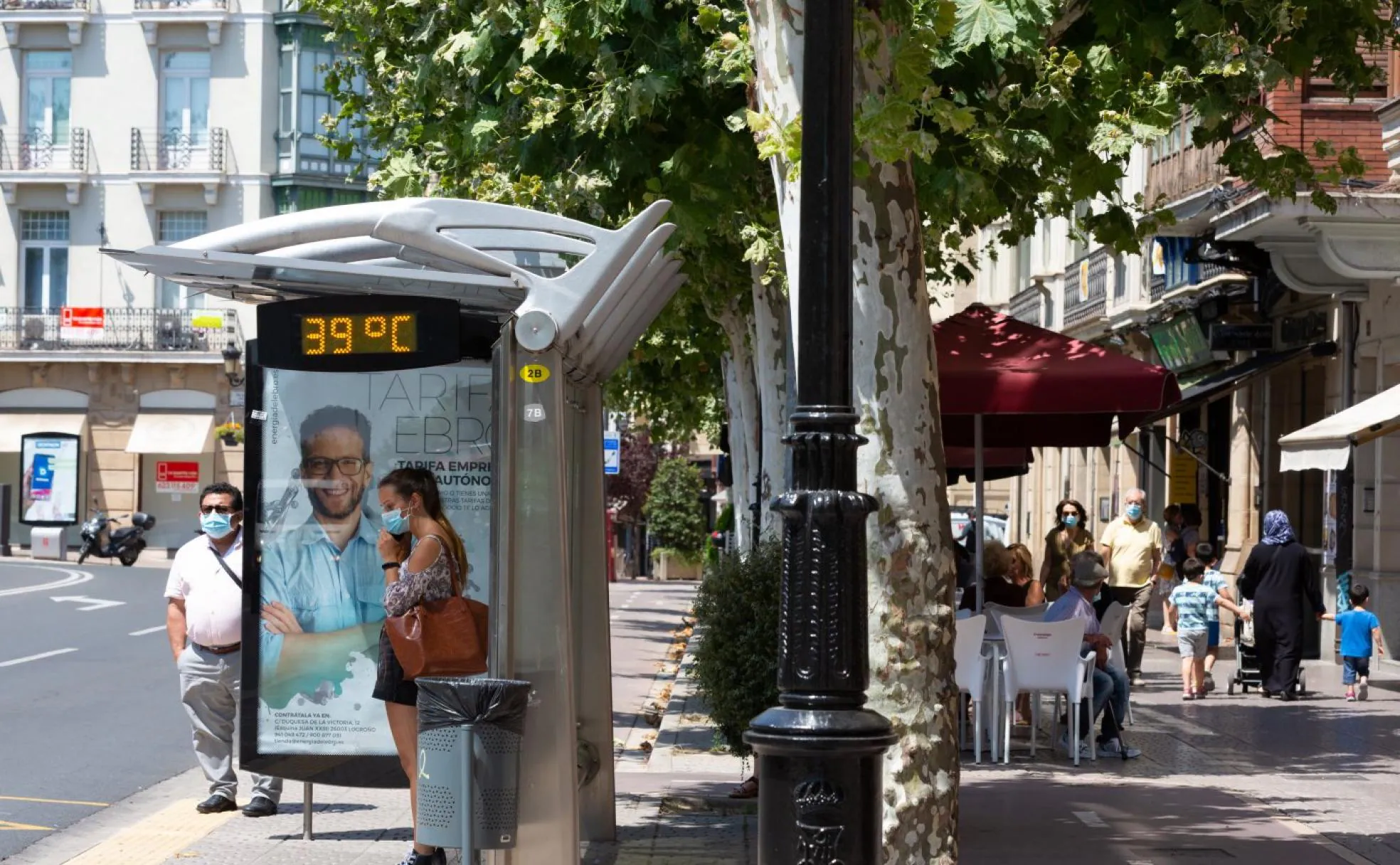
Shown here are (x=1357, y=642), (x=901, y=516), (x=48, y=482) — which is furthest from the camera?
(x=48, y=482)

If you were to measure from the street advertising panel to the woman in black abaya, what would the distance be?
33.3ft

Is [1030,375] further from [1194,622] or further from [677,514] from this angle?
[677,514]

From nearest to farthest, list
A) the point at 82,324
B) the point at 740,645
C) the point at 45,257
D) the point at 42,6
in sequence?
the point at 740,645
the point at 82,324
the point at 42,6
the point at 45,257

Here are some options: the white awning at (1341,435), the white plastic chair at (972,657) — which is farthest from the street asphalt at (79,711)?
the white awning at (1341,435)

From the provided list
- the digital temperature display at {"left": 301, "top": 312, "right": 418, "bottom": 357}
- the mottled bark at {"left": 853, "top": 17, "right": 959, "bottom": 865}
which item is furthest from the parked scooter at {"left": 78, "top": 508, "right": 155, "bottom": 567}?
the mottled bark at {"left": 853, "top": 17, "right": 959, "bottom": 865}

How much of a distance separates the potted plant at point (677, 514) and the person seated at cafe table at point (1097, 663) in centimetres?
4086

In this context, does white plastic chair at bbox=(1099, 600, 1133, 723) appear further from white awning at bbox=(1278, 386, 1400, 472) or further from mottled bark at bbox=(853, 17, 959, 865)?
mottled bark at bbox=(853, 17, 959, 865)

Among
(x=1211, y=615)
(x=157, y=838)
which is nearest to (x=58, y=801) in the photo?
(x=157, y=838)

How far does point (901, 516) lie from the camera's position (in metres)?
6.86

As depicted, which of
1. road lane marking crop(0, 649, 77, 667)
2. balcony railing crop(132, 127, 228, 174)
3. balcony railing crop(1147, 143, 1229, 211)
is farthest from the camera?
balcony railing crop(132, 127, 228, 174)

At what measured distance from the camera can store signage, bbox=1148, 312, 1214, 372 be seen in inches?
1041

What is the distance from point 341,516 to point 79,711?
6460 millimetres

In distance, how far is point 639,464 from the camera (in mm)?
60406

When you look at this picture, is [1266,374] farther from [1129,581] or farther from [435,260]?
[435,260]
